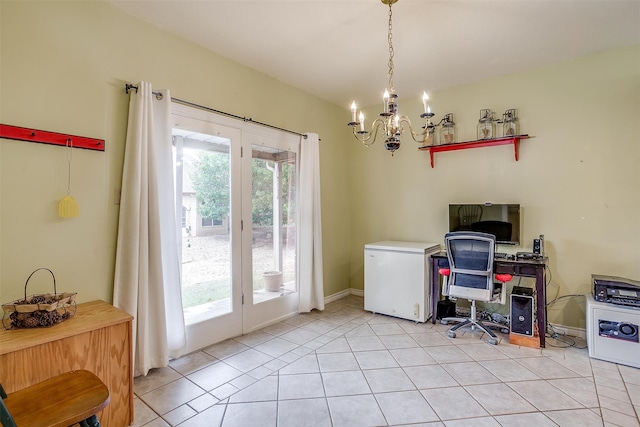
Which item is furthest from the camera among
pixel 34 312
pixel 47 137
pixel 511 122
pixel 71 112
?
pixel 511 122

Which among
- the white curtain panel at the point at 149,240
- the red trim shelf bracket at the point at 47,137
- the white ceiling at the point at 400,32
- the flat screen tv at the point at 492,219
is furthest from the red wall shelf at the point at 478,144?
the red trim shelf bracket at the point at 47,137

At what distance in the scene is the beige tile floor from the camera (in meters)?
1.91

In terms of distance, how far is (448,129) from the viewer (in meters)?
3.80

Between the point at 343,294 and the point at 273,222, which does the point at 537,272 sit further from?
the point at 273,222

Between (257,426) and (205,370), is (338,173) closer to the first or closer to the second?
(205,370)

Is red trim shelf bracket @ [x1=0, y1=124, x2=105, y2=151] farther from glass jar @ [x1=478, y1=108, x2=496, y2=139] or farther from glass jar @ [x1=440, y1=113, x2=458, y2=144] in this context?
glass jar @ [x1=478, y1=108, x2=496, y2=139]

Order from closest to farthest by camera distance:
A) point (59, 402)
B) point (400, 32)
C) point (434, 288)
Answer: point (59, 402)
point (400, 32)
point (434, 288)

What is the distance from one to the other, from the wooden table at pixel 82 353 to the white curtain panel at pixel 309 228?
2107 millimetres

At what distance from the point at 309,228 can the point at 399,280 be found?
1.21 m

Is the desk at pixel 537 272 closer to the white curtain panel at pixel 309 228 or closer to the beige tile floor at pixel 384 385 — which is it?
the beige tile floor at pixel 384 385

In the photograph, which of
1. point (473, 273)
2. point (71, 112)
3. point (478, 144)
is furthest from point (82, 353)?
point (478, 144)

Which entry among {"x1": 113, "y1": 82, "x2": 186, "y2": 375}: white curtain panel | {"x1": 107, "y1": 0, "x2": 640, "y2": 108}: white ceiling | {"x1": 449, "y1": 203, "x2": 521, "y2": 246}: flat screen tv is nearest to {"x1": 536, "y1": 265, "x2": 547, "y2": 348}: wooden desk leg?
{"x1": 449, "y1": 203, "x2": 521, "y2": 246}: flat screen tv

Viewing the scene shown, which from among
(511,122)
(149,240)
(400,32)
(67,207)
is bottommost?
(149,240)

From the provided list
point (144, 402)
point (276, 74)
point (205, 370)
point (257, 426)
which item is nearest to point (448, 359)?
point (257, 426)
